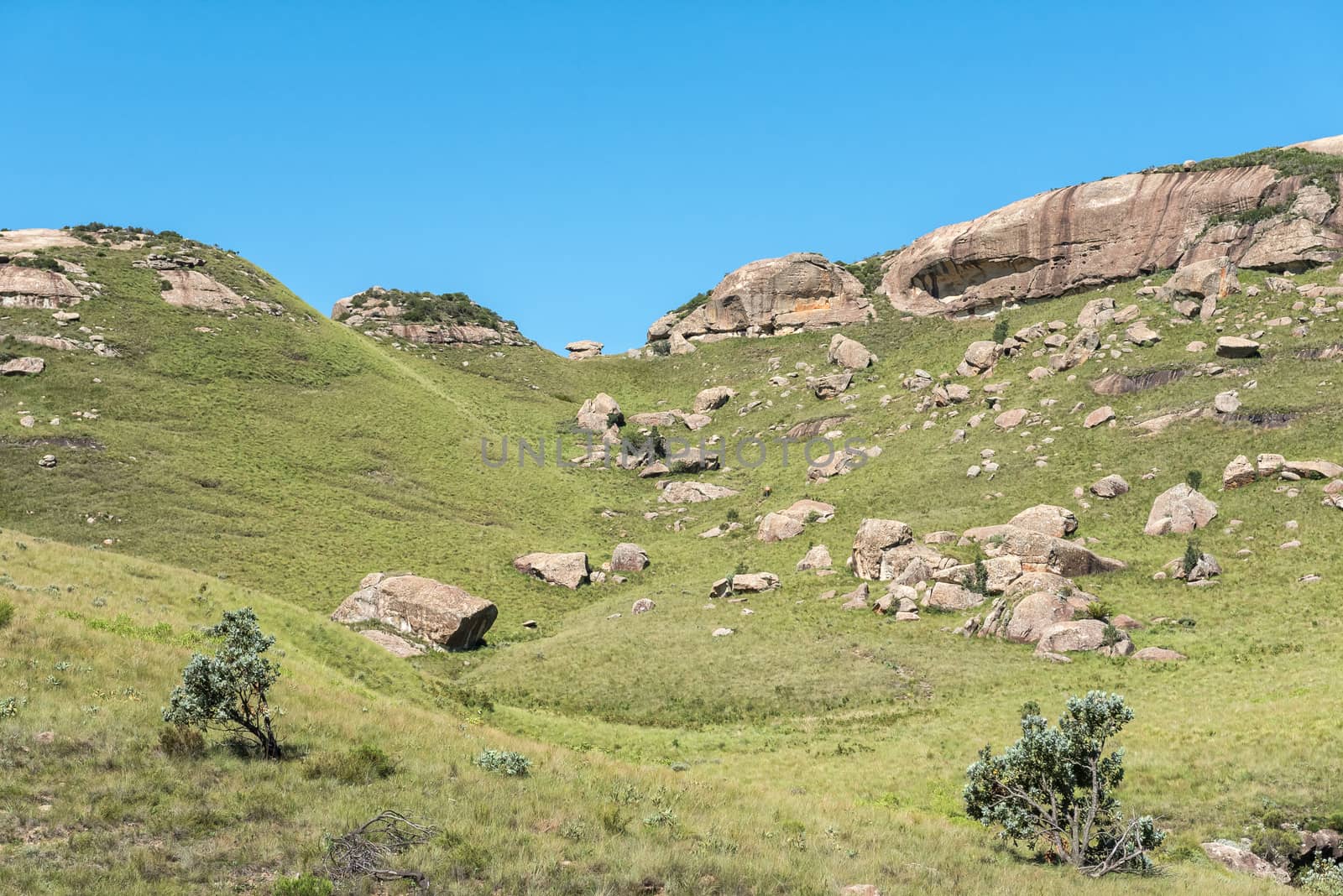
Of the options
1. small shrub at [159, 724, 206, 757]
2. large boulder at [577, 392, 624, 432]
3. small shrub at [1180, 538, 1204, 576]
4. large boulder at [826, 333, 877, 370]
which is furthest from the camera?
large boulder at [577, 392, 624, 432]

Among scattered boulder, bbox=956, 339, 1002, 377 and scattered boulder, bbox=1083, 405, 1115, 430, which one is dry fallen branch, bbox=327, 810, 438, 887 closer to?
scattered boulder, bbox=1083, 405, 1115, 430

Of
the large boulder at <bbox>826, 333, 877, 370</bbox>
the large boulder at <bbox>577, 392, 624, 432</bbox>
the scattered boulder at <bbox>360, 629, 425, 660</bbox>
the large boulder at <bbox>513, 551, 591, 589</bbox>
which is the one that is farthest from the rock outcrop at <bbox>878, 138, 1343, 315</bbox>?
the scattered boulder at <bbox>360, 629, 425, 660</bbox>

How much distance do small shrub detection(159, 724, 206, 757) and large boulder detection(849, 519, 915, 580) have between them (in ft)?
127

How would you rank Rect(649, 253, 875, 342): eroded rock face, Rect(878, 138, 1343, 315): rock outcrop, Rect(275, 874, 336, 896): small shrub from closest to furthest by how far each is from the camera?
Rect(275, 874, 336, 896): small shrub
Rect(878, 138, 1343, 315): rock outcrop
Rect(649, 253, 875, 342): eroded rock face

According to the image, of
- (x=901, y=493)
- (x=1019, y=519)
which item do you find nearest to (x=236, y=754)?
(x=1019, y=519)

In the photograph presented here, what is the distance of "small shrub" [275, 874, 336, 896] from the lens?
32.9 ft

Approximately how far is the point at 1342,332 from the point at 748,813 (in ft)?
217

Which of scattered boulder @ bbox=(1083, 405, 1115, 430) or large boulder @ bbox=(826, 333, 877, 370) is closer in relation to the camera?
scattered boulder @ bbox=(1083, 405, 1115, 430)

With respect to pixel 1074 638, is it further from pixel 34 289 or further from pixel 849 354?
pixel 34 289

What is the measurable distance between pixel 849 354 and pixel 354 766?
268ft

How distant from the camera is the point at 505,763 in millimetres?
16312

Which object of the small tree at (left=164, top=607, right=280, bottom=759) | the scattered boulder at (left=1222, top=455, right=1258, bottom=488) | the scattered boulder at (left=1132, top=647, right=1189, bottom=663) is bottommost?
the small tree at (left=164, top=607, right=280, bottom=759)

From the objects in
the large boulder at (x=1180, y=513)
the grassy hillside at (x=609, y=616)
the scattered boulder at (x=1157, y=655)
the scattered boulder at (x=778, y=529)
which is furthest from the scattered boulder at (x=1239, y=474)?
the scattered boulder at (x=778, y=529)

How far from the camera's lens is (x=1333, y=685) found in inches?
1045
